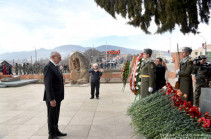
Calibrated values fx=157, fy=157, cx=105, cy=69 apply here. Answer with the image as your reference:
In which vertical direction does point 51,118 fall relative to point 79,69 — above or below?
below

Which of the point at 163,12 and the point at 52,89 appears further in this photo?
the point at 163,12

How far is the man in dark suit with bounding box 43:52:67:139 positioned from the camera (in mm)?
3156

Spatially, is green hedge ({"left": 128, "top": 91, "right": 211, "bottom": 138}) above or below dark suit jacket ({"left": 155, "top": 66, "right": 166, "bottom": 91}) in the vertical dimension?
below

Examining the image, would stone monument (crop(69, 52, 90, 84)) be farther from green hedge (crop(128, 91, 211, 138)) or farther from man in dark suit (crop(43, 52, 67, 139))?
green hedge (crop(128, 91, 211, 138))

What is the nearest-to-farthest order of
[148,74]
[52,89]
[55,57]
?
1. [52,89]
2. [55,57]
3. [148,74]

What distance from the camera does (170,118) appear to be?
8.20 ft

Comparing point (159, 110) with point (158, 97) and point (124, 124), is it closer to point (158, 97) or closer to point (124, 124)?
point (158, 97)

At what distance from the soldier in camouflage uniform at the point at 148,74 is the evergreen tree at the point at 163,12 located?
2576mm

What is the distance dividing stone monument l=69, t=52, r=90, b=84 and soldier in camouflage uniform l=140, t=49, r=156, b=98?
8.21m

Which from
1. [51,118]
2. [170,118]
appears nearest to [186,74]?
[170,118]

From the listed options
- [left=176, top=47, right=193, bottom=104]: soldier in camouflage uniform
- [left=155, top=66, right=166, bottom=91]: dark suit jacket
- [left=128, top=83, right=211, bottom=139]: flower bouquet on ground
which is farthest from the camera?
[left=155, top=66, right=166, bottom=91]: dark suit jacket

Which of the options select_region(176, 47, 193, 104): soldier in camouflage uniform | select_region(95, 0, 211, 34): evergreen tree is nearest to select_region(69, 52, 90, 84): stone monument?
select_region(95, 0, 211, 34): evergreen tree

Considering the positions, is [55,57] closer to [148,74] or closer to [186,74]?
[148,74]

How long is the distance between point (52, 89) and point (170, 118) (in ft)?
7.46
